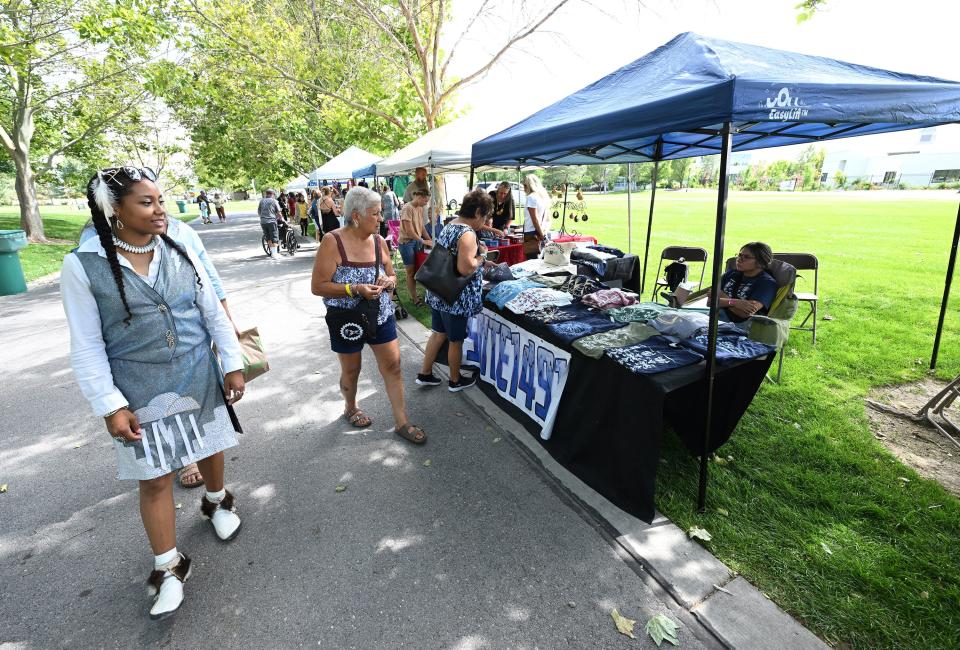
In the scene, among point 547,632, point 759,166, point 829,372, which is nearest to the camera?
point 547,632

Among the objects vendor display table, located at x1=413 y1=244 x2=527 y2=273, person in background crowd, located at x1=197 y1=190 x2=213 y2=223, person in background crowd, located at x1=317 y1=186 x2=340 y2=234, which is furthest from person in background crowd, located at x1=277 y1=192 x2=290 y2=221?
vendor display table, located at x1=413 y1=244 x2=527 y2=273

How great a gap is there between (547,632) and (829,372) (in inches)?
162

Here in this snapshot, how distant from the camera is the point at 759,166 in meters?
87.7

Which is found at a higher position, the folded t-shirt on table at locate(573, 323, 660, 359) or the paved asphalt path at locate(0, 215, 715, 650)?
the folded t-shirt on table at locate(573, 323, 660, 359)

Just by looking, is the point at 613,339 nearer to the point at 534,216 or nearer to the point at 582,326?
the point at 582,326

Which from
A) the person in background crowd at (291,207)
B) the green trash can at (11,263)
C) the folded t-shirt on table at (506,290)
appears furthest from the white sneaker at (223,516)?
the person in background crowd at (291,207)

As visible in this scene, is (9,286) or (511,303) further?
(9,286)

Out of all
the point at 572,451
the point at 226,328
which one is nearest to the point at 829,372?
the point at 572,451

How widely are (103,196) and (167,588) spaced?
1.82 meters

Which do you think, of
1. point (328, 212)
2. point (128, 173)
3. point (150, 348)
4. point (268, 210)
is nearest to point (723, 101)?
point (128, 173)

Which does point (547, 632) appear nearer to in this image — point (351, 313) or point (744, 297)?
point (351, 313)

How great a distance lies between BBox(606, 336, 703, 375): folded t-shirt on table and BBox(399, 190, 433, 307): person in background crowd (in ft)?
14.9

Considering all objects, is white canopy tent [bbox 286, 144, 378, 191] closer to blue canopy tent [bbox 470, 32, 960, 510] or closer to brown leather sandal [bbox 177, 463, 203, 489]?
blue canopy tent [bbox 470, 32, 960, 510]

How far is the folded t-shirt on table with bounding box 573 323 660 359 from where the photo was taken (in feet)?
9.25
